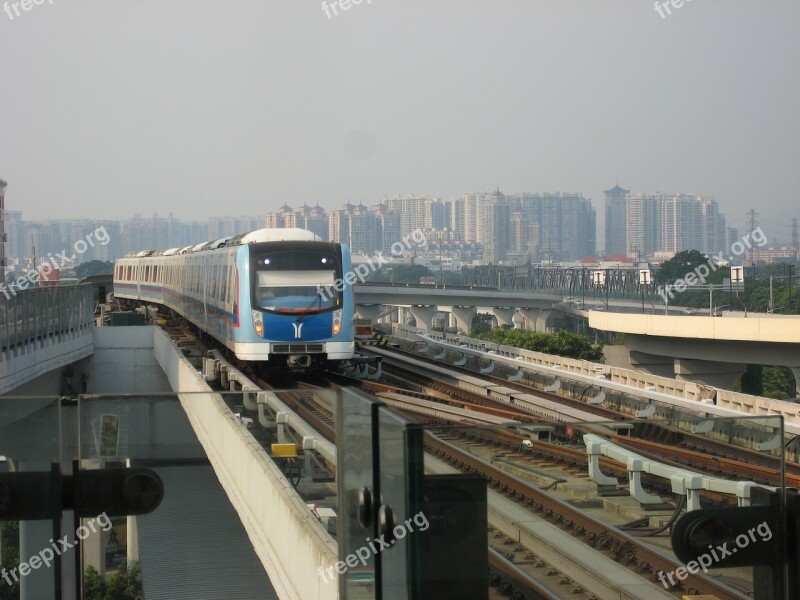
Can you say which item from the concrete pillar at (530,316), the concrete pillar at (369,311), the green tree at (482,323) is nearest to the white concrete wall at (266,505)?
the concrete pillar at (369,311)

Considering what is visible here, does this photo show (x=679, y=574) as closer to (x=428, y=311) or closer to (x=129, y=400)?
(x=129, y=400)

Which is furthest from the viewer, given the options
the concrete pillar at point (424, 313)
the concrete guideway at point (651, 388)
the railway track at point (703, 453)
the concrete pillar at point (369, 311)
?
the concrete pillar at point (424, 313)

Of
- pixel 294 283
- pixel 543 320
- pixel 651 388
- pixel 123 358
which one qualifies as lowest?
pixel 543 320

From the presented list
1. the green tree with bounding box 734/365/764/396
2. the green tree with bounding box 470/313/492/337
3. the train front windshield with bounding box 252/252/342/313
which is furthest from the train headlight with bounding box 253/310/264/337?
the green tree with bounding box 470/313/492/337

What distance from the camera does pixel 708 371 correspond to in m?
37.6

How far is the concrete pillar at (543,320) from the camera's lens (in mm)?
97688

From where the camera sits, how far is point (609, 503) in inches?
124

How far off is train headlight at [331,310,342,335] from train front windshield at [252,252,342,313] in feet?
0.49

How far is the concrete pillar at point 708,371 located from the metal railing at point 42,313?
20569 mm

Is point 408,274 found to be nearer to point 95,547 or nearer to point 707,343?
point 707,343

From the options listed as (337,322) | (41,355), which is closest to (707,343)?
(337,322)

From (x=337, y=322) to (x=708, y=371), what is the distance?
2234 centimetres

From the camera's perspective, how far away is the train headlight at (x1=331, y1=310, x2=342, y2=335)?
19.0m

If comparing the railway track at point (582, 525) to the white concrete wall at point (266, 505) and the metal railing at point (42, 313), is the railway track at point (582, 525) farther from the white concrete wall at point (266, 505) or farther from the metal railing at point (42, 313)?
the metal railing at point (42, 313)
